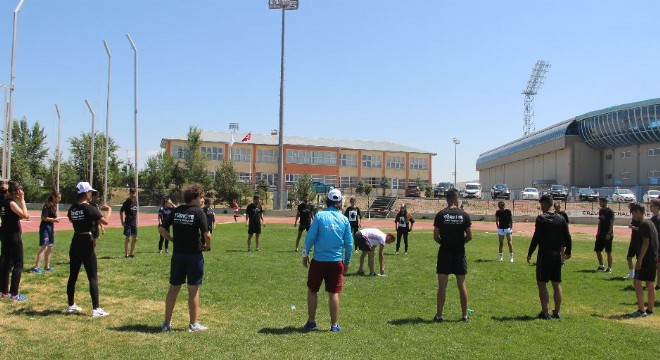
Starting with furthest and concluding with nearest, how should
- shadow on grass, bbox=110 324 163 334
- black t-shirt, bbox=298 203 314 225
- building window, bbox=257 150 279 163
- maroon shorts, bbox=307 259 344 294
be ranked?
1. building window, bbox=257 150 279 163
2. black t-shirt, bbox=298 203 314 225
3. maroon shorts, bbox=307 259 344 294
4. shadow on grass, bbox=110 324 163 334

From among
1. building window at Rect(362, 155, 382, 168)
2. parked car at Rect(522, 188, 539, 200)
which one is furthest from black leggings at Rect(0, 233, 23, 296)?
building window at Rect(362, 155, 382, 168)

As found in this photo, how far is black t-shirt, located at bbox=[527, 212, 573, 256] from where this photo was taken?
9133 millimetres

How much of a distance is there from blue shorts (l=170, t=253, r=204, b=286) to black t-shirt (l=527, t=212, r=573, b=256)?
17.6ft

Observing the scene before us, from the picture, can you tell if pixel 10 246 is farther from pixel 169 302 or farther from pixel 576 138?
pixel 576 138

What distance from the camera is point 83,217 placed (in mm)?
8547

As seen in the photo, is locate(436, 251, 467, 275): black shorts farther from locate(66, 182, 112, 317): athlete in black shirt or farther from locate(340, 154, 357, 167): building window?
locate(340, 154, 357, 167): building window

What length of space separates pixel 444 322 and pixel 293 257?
9.29 m

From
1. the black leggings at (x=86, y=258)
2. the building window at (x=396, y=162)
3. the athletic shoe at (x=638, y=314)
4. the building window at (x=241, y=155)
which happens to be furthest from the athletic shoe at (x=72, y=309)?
the building window at (x=396, y=162)

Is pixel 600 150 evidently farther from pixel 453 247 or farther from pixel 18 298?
pixel 18 298

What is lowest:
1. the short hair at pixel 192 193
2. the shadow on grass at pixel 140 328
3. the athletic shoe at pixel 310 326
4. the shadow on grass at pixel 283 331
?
the shadow on grass at pixel 283 331

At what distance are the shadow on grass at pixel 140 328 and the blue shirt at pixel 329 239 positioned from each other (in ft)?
7.69

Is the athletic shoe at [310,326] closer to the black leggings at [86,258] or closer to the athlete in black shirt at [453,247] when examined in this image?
the athlete in black shirt at [453,247]

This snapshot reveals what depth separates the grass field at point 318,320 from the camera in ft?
22.8

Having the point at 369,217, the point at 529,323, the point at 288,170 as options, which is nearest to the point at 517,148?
the point at 288,170
